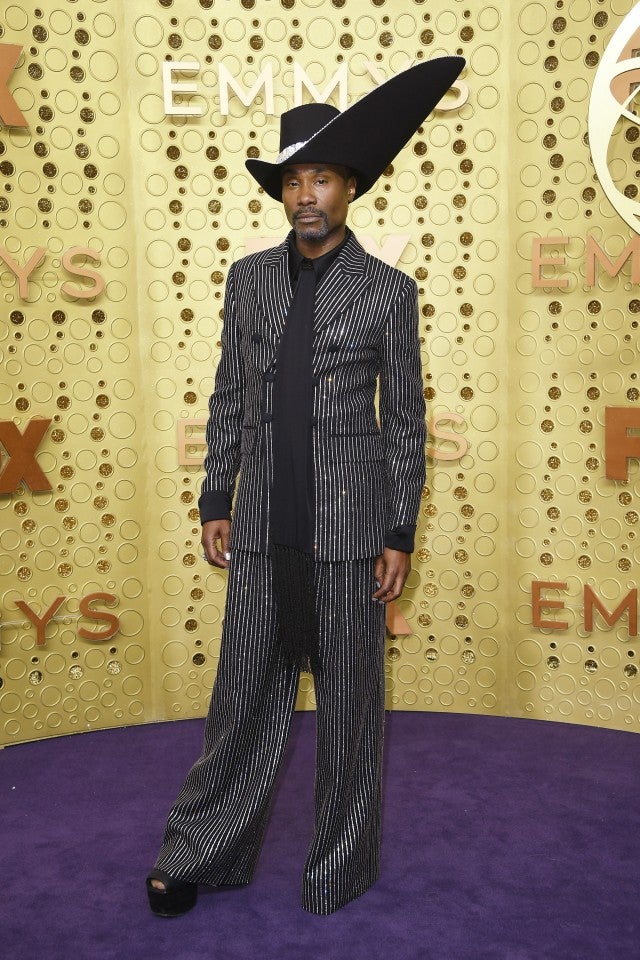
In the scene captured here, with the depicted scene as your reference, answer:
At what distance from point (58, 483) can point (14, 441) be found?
0.22 metres

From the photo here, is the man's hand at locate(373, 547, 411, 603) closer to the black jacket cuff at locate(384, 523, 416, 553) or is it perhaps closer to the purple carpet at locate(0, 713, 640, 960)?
the black jacket cuff at locate(384, 523, 416, 553)

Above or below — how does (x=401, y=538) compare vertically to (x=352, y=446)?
below

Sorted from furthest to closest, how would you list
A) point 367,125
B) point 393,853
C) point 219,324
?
point 219,324 < point 393,853 < point 367,125

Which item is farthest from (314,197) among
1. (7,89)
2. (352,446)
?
(7,89)

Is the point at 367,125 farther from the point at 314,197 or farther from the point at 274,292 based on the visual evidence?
the point at 274,292

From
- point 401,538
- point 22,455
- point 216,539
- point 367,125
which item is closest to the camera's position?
point 367,125

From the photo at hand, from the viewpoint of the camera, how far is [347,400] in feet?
7.12

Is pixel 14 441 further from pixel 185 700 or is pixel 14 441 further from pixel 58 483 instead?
pixel 185 700

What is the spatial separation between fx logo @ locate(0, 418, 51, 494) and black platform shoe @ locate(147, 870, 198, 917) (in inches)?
59.8

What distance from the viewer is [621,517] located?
11.2 ft

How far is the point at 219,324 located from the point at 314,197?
1.39 metres

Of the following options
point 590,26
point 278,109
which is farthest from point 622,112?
point 278,109

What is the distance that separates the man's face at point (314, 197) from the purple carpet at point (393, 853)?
1545 mm

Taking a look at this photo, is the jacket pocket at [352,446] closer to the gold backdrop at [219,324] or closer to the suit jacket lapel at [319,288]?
the suit jacket lapel at [319,288]
